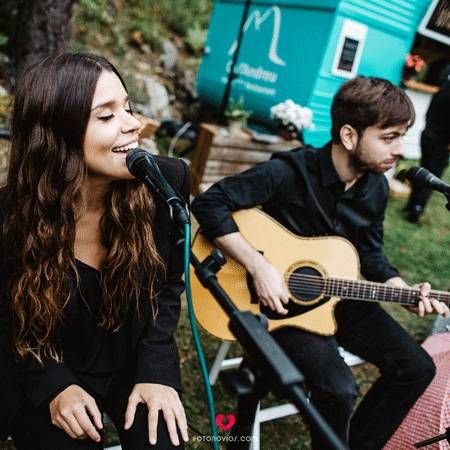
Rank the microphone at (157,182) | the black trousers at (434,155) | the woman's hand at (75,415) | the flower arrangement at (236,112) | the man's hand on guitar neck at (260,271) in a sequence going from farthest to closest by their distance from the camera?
the flower arrangement at (236,112), the black trousers at (434,155), the man's hand on guitar neck at (260,271), the woman's hand at (75,415), the microphone at (157,182)

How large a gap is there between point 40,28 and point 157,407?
4.25 metres

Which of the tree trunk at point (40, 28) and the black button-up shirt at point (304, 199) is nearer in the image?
the black button-up shirt at point (304, 199)

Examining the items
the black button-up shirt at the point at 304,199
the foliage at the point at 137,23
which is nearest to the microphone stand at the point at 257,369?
the black button-up shirt at the point at 304,199

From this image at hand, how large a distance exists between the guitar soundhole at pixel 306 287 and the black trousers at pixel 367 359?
17cm

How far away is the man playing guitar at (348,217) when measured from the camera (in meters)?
2.18

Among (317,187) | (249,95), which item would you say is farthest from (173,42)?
(317,187)

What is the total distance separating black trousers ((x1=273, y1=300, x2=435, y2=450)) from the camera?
77.0 inches

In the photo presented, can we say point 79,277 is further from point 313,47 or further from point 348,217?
point 313,47

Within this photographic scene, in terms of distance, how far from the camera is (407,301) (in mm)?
2246

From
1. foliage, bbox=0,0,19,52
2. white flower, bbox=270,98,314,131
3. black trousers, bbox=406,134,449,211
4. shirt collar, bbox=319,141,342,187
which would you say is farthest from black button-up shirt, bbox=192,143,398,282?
foliage, bbox=0,0,19,52

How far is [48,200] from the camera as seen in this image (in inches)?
60.0

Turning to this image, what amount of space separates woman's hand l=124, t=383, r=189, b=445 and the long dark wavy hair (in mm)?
286

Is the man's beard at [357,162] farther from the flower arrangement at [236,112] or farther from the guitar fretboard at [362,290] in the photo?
the flower arrangement at [236,112]

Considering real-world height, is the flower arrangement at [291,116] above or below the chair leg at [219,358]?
above
